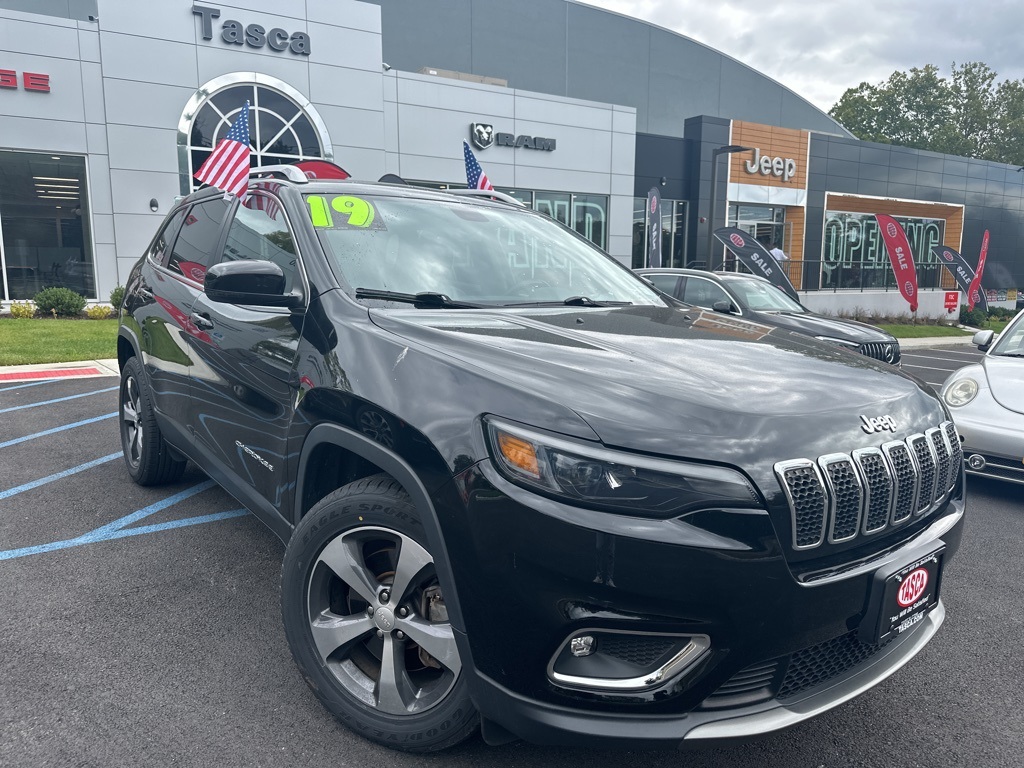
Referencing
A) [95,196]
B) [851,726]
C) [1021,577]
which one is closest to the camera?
[851,726]

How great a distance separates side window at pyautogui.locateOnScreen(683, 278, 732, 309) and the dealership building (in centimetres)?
1127

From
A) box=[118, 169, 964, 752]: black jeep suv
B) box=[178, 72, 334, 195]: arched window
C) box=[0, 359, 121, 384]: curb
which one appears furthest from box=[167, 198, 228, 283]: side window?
box=[178, 72, 334, 195]: arched window

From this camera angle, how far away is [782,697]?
1984mm

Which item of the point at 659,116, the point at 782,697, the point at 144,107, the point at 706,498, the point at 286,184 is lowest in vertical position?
the point at 782,697

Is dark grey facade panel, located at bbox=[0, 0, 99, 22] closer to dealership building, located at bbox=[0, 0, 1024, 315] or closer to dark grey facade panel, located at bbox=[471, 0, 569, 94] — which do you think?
dealership building, located at bbox=[0, 0, 1024, 315]

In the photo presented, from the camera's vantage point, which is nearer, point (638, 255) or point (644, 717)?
point (644, 717)

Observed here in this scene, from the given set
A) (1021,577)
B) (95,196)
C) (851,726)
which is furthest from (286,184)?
(95,196)

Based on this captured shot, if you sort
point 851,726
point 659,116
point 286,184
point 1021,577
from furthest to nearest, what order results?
1. point 659,116
2. point 1021,577
3. point 286,184
4. point 851,726

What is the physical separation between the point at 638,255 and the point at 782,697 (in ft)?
81.5

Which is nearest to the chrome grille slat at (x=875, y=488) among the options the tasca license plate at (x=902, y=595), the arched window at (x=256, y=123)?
the tasca license plate at (x=902, y=595)

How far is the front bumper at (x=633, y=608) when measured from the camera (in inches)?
70.8

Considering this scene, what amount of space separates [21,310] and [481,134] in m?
12.3

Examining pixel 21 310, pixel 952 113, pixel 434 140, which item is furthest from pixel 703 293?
pixel 952 113

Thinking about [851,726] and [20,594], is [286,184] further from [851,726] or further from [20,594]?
[851,726]
